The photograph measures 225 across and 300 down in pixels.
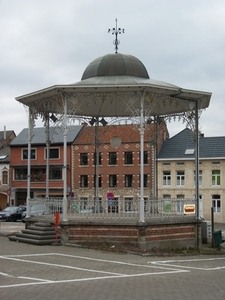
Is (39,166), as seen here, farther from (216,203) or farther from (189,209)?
(189,209)

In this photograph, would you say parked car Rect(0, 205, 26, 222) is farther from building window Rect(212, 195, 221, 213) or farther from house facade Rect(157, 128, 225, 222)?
building window Rect(212, 195, 221, 213)

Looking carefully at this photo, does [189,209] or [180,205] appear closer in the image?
[180,205]

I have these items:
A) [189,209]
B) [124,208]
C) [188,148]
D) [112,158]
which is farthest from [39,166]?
[124,208]

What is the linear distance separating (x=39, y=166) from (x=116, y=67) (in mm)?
37331

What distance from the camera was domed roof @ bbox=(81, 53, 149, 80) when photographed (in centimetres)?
2062

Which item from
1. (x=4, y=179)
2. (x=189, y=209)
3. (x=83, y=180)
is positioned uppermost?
(x=4, y=179)

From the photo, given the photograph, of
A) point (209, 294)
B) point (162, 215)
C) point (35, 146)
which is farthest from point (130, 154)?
point (209, 294)

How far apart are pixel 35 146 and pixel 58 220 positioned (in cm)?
3973

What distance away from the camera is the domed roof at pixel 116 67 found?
20.6 metres

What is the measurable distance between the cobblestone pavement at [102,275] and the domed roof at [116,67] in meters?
7.51

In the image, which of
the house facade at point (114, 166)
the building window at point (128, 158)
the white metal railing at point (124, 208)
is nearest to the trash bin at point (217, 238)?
the white metal railing at point (124, 208)

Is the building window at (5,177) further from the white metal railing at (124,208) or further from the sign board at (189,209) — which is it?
the sign board at (189,209)

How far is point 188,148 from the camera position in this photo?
5028 cm

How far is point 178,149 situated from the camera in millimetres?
50500
